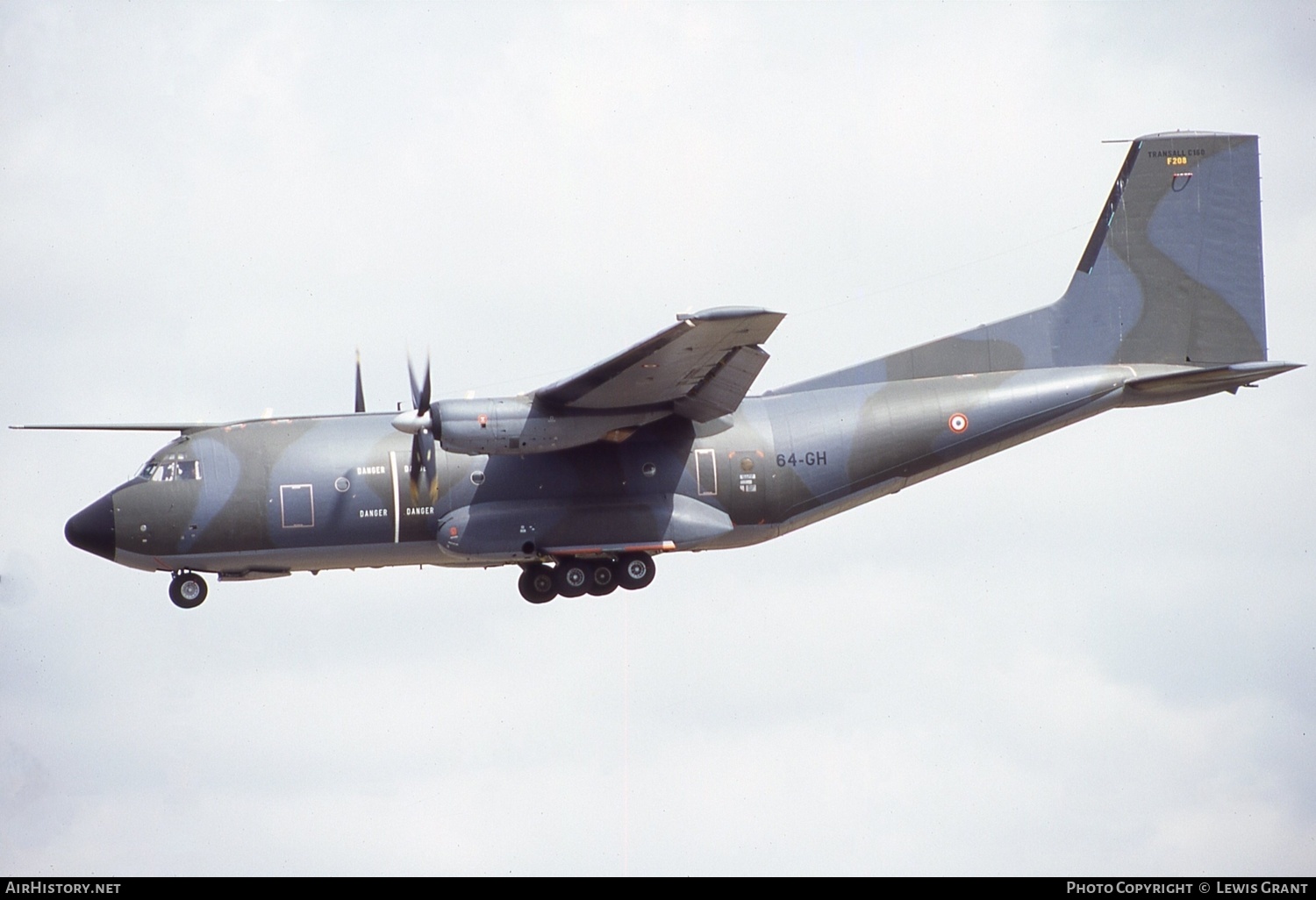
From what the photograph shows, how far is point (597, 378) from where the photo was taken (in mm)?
29000

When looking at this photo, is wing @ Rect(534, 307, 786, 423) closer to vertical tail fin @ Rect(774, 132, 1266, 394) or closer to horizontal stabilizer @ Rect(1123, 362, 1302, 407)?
vertical tail fin @ Rect(774, 132, 1266, 394)

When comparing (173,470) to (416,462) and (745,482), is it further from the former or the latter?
(745,482)

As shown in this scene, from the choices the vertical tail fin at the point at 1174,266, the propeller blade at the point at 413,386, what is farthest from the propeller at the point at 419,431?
the vertical tail fin at the point at 1174,266

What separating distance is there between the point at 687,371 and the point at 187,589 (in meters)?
9.91

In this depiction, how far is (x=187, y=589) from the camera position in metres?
31.7

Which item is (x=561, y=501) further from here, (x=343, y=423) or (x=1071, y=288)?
(x=1071, y=288)

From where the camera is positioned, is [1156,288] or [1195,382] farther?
[1156,288]

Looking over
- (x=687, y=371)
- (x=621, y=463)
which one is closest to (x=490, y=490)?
(x=621, y=463)

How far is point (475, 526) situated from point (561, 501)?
1.55 metres

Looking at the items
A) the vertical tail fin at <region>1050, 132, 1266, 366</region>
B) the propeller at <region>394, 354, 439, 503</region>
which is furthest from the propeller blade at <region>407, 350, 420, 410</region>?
the vertical tail fin at <region>1050, 132, 1266, 366</region>

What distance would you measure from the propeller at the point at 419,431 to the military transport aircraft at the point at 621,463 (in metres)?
0.04

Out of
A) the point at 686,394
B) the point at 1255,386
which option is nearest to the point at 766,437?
the point at 686,394

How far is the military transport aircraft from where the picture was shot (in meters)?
30.9
